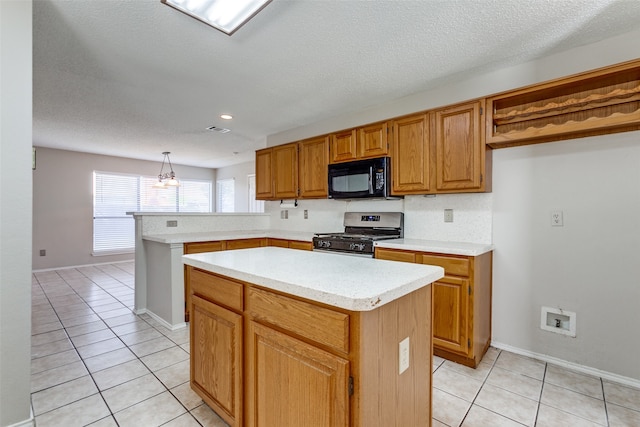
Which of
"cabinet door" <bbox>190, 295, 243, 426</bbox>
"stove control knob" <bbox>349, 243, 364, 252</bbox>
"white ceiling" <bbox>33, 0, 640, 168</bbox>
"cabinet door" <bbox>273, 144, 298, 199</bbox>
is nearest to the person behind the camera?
"cabinet door" <bbox>190, 295, 243, 426</bbox>

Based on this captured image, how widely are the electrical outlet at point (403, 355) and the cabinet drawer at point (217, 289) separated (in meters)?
0.73

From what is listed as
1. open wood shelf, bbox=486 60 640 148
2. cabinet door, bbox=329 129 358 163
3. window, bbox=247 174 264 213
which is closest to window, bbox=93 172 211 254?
window, bbox=247 174 264 213

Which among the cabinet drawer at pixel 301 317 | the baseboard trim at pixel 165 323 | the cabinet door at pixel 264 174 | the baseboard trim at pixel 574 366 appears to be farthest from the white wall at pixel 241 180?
the cabinet drawer at pixel 301 317

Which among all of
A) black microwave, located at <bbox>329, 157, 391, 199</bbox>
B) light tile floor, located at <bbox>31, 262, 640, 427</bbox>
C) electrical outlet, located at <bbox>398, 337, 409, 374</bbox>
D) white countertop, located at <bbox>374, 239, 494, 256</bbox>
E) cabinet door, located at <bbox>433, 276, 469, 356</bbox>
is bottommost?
light tile floor, located at <bbox>31, 262, 640, 427</bbox>

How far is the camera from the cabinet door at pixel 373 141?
3129mm

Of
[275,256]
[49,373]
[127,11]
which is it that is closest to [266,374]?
[275,256]

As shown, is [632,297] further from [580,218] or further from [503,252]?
[503,252]

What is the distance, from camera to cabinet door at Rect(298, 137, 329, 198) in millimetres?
3735

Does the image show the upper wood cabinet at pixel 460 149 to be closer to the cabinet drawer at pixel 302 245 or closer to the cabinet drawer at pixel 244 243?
the cabinet drawer at pixel 302 245

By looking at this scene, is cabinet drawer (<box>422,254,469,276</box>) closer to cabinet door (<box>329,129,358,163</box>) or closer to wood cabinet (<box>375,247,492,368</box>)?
wood cabinet (<box>375,247,492,368</box>)

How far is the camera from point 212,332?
1.60 meters

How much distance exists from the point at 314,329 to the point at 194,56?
231 centimetres

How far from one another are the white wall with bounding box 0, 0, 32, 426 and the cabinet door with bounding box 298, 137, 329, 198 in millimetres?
2678

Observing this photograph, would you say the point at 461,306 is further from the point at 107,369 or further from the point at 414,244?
the point at 107,369
